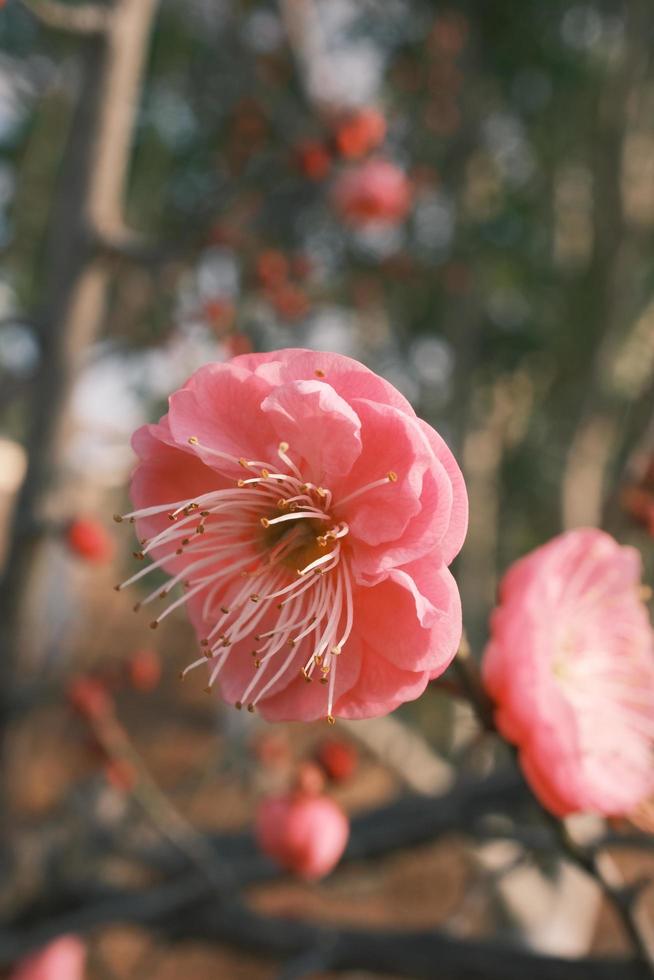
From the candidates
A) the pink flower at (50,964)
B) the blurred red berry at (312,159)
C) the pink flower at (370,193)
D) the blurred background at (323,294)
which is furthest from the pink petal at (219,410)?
Answer: the pink flower at (370,193)

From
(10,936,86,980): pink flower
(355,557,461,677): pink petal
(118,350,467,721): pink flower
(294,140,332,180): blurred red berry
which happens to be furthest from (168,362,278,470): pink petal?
(294,140,332,180): blurred red berry

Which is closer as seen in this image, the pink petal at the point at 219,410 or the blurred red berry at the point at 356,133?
the pink petal at the point at 219,410

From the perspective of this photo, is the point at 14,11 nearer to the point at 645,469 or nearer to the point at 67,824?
the point at 67,824

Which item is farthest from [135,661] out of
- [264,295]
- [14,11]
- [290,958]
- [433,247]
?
[14,11]

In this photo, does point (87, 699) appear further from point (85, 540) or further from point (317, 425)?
point (317, 425)

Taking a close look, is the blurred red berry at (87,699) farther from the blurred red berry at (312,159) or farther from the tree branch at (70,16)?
the blurred red berry at (312,159)

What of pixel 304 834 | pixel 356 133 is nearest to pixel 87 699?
pixel 304 834
